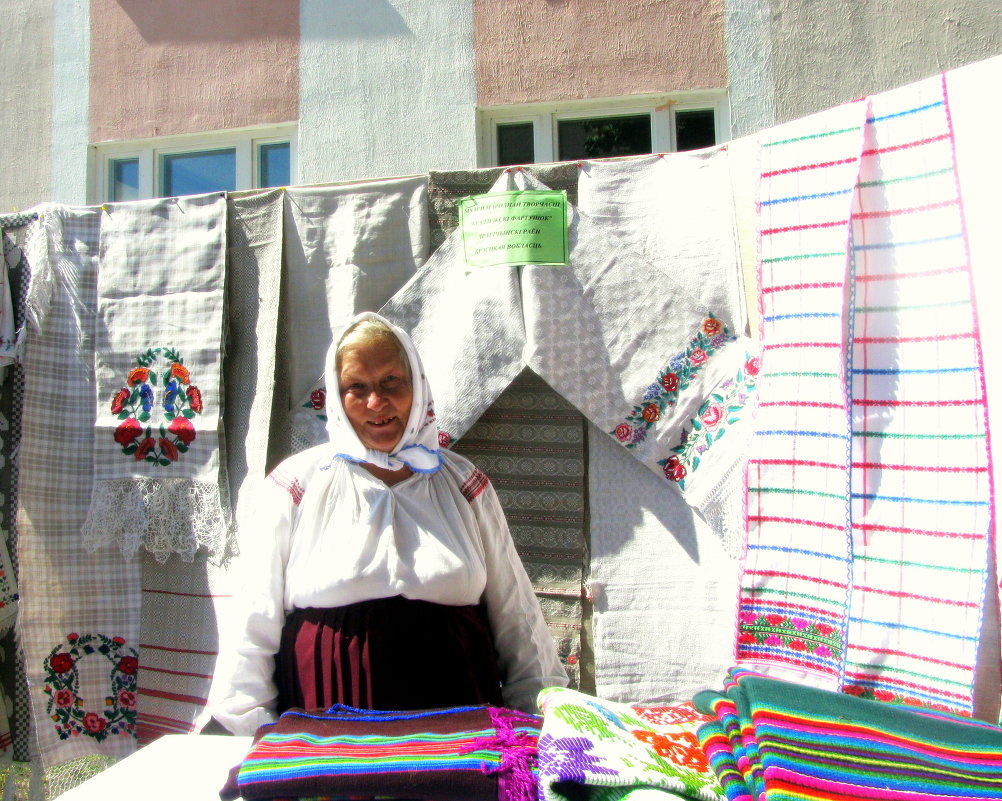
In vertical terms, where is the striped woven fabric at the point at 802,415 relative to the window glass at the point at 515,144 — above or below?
below

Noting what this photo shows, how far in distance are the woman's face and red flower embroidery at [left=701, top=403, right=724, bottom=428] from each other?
32.6 inches

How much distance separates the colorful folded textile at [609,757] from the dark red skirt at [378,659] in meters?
0.61

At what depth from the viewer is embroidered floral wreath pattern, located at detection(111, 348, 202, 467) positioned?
7.96 feet

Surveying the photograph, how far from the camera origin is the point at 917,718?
35.2 inches

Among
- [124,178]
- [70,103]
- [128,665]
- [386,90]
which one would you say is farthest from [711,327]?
[70,103]

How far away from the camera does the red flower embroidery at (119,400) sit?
2.47 metres

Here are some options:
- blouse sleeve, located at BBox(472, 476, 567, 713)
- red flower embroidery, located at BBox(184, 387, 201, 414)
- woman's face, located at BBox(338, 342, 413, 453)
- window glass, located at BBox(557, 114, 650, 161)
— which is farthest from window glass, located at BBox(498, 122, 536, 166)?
blouse sleeve, located at BBox(472, 476, 567, 713)

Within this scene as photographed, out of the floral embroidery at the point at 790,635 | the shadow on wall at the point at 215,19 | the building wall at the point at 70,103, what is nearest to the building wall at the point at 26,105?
the building wall at the point at 70,103

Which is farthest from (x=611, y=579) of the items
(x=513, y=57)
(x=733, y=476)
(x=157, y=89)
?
(x=157, y=89)

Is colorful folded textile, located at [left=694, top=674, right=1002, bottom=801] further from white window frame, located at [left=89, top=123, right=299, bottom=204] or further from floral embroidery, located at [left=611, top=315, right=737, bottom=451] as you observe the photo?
white window frame, located at [left=89, top=123, right=299, bottom=204]

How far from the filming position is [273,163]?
408 centimetres

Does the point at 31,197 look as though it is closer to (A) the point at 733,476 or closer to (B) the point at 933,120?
(A) the point at 733,476

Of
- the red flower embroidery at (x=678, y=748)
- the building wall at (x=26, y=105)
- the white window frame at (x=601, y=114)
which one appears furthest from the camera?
the building wall at (x=26, y=105)

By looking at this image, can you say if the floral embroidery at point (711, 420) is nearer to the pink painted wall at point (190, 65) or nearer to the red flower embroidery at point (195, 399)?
the red flower embroidery at point (195, 399)
